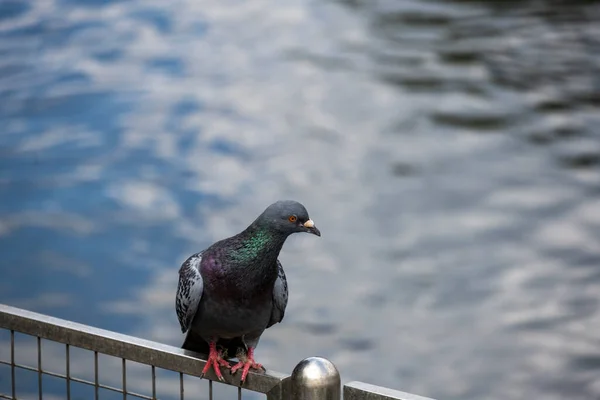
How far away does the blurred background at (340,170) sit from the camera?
225 inches

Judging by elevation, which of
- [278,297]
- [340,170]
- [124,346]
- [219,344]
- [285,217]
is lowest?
[340,170]

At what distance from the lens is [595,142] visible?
754 cm

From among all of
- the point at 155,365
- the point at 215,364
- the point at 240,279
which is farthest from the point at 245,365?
the point at 240,279

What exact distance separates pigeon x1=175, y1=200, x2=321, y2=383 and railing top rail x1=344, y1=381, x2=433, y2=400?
75 cm

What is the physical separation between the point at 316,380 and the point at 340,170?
5401mm

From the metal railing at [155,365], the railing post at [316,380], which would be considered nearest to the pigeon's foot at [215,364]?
the metal railing at [155,365]

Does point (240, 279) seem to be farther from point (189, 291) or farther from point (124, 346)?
point (124, 346)

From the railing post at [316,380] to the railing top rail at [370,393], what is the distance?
3 cm

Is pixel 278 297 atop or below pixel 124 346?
below

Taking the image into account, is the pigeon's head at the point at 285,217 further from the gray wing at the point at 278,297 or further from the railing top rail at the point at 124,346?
the railing top rail at the point at 124,346

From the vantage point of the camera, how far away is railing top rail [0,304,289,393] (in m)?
2.14

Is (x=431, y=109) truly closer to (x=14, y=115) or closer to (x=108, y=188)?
(x=108, y=188)

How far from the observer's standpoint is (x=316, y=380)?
6.34 feet

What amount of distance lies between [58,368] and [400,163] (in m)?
2.79
